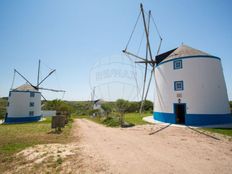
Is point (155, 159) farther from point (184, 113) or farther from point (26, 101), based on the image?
point (26, 101)

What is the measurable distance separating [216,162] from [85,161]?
5877 millimetres

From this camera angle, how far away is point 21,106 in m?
36.6

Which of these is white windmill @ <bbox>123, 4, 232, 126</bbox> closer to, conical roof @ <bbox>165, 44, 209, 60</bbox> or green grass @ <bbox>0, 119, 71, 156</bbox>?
conical roof @ <bbox>165, 44, 209, 60</bbox>

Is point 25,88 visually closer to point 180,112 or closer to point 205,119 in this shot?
point 180,112

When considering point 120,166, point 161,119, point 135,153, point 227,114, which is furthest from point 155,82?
point 120,166

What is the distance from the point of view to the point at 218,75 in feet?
63.5

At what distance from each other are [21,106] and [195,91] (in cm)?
3924

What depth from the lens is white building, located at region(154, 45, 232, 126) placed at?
18.3m

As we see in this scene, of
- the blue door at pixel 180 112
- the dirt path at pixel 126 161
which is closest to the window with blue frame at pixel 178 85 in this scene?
the blue door at pixel 180 112

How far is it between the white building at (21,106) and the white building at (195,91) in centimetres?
3428

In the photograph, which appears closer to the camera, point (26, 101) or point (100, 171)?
point (100, 171)

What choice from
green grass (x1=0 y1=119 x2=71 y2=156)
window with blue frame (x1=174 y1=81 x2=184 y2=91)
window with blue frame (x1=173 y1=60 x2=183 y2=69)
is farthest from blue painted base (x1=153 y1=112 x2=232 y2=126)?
green grass (x1=0 y1=119 x2=71 y2=156)

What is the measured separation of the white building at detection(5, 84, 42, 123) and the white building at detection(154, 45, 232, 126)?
112ft

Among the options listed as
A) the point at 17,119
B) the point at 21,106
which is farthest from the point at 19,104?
the point at 17,119
